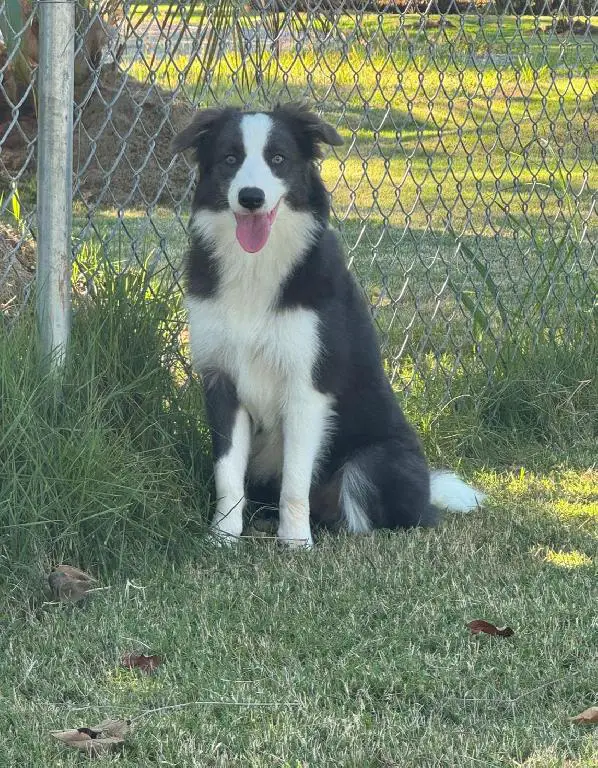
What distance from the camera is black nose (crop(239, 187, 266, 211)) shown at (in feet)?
11.7

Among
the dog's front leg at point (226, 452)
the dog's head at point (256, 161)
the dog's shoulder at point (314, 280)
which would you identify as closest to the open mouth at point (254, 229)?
the dog's head at point (256, 161)

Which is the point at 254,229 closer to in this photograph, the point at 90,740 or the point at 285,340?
the point at 285,340

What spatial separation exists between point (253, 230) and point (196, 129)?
38cm

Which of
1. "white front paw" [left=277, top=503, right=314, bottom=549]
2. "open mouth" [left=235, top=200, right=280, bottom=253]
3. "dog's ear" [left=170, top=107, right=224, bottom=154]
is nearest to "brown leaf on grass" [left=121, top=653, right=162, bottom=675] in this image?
"white front paw" [left=277, top=503, right=314, bottom=549]

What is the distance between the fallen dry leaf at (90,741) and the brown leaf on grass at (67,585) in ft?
2.44

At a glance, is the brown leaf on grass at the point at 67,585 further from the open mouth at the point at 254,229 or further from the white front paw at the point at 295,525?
the open mouth at the point at 254,229

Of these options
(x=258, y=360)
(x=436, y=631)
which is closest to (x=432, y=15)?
(x=258, y=360)

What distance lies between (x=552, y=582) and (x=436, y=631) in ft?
1.80

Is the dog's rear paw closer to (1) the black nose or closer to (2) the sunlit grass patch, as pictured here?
(2) the sunlit grass patch

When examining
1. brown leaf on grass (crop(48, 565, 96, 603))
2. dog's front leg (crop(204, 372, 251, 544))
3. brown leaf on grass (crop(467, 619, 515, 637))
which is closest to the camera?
brown leaf on grass (crop(467, 619, 515, 637))

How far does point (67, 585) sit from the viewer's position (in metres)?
3.36

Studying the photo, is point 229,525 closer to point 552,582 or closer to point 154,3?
point 552,582

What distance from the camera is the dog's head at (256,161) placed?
361 centimetres

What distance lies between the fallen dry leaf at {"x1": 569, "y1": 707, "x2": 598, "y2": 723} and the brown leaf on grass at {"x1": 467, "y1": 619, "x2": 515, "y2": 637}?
49cm
